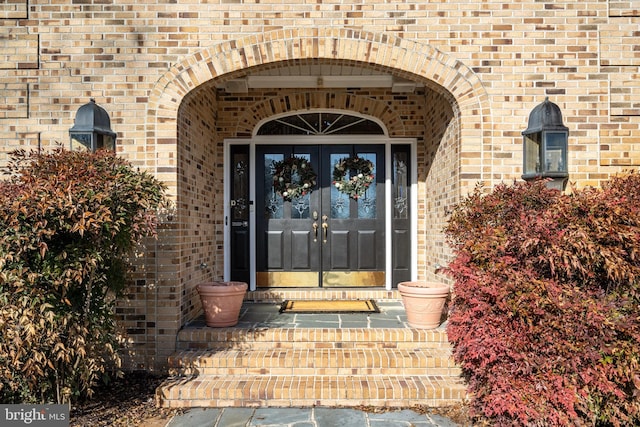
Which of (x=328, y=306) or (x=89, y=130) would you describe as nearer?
(x=89, y=130)

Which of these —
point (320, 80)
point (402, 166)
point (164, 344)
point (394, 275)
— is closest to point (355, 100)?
point (320, 80)

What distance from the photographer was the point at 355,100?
16.7 ft

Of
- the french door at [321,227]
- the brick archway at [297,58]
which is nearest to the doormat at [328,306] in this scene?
the french door at [321,227]

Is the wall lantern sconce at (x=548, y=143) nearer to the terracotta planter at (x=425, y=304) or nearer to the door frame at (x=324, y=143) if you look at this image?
the terracotta planter at (x=425, y=304)

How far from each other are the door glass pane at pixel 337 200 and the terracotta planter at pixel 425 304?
68.2 inches

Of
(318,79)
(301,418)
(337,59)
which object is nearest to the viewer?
(301,418)

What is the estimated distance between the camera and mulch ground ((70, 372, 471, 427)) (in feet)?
9.49

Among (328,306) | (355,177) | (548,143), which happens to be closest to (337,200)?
(355,177)

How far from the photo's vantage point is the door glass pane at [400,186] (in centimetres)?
523

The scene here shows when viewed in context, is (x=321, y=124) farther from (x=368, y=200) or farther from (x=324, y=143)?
(x=368, y=200)

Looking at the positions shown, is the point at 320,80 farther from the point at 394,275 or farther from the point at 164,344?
the point at 164,344

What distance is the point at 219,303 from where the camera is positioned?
3727mm

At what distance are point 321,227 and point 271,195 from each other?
2.63 ft

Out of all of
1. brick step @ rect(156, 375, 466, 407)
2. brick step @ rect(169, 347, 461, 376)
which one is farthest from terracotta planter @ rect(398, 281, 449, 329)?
brick step @ rect(156, 375, 466, 407)
